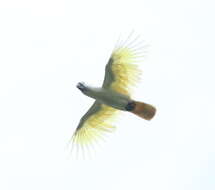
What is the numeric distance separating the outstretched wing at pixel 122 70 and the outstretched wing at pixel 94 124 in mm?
1458

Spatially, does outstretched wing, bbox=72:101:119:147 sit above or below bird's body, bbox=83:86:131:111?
below

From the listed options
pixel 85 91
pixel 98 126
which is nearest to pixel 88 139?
pixel 98 126

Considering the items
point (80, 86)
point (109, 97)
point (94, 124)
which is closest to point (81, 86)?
point (80, 86)

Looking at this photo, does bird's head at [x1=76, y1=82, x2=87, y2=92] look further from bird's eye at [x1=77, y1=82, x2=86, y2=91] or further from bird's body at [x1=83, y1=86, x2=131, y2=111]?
bird's body at [x1=83, y1=86, x2=131, y2=111]

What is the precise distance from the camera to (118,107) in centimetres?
2641

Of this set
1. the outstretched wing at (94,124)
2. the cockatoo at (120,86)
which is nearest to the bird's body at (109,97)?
the cockatoo at (120,86)

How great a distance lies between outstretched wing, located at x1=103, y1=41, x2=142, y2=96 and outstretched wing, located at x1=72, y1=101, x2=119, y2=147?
1458 mm

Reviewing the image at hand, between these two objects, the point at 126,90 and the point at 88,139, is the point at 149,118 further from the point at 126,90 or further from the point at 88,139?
the point at 88,139

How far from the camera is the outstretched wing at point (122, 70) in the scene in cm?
2639

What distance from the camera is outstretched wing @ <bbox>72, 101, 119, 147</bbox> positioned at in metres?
28.2

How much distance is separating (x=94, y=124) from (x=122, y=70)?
2605mm

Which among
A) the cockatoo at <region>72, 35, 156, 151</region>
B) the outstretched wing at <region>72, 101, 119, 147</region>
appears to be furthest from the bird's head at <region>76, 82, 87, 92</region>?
the outstretched wing at <region>72, 101, 119, 147</region>

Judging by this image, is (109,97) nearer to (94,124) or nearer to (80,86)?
(80,86)

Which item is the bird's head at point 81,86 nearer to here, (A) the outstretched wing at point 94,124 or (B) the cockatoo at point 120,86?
(B) the cockatoo at point 120,86
